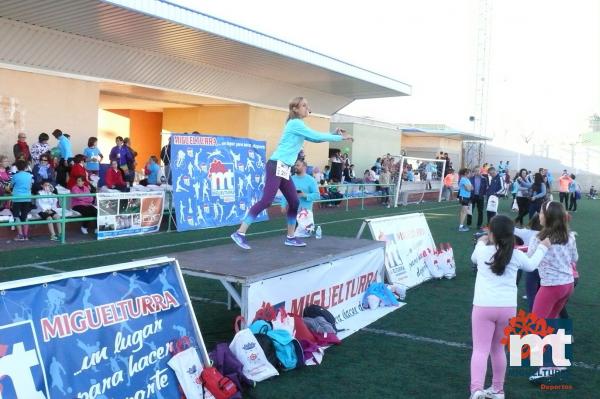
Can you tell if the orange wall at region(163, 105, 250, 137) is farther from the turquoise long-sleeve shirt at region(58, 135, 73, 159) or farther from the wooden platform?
the wooden platform

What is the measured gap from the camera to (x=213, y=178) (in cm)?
1481

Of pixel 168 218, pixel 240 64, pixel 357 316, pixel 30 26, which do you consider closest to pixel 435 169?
pixel 240 64

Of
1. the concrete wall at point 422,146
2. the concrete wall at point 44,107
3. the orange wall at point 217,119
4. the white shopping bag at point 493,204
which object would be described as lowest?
the white shopping bag at point 493,204

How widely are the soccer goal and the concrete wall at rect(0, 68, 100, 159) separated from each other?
12337 mm

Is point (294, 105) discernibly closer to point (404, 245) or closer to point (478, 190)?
point (404, 245)

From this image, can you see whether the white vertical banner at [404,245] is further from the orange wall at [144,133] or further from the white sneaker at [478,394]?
the orange wall at [144,133]

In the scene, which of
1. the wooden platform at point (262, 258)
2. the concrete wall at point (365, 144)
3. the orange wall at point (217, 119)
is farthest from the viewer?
the concrete wall at point (365, 144)

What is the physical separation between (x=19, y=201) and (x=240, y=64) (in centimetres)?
1111

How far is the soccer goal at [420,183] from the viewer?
25.2 metres

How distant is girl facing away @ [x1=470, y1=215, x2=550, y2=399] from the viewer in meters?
4.29

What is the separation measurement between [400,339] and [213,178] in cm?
942

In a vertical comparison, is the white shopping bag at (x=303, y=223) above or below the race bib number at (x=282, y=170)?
below

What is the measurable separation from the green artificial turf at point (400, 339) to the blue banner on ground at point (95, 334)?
3.18 ft

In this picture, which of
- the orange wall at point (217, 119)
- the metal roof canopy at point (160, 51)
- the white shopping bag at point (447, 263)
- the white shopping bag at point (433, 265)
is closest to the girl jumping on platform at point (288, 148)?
the white shopping bag at point (433, 265)
